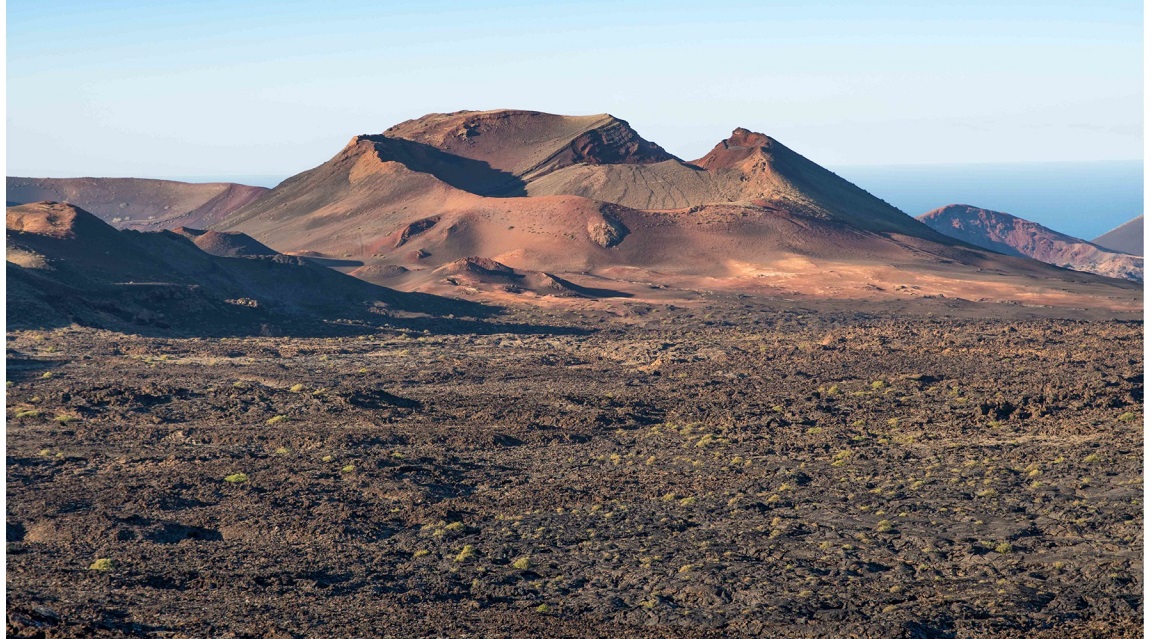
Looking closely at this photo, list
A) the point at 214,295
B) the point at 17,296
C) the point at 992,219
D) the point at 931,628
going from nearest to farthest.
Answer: the point at 931,628 → the point at 17,296 → the point at 214,295 → the point at 992,219

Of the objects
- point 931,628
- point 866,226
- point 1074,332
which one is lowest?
point 931,628

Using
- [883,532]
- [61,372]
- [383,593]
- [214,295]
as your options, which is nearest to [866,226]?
[214,295]

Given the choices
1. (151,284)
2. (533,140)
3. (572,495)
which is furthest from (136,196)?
(572,495)

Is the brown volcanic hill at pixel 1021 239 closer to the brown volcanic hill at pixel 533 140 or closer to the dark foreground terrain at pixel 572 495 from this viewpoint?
the brown volcanic hill at pixel 533 140

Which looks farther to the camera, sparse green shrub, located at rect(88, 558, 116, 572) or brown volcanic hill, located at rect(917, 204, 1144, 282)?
brown volcanic hill, located at rect(917, 204, 1144, 282)

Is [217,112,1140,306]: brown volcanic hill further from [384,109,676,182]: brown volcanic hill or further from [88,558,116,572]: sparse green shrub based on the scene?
[88,558,116,572]: sparse green shrub

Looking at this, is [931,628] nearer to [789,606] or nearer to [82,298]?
[789,606]

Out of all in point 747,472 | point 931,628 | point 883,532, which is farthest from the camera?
point 747,472

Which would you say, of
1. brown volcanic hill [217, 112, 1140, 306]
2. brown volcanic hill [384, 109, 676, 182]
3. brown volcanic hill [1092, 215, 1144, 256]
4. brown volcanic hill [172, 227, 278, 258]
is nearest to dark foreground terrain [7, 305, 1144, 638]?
brown volcanic hill [217, 112, 1140, 306]
